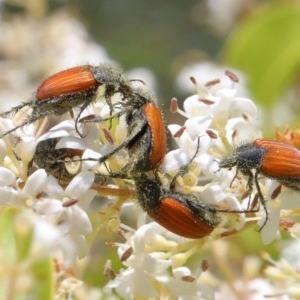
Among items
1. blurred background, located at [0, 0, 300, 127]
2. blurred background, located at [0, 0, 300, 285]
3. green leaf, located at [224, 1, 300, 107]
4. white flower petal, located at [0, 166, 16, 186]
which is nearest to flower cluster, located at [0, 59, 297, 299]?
white flower petal, located at [0, 166, 16, 186]

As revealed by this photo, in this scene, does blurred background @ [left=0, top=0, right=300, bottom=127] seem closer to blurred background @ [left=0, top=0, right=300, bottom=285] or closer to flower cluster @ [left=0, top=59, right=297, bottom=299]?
blurred background @ [left=0, top=0, right=300, bottom=285]

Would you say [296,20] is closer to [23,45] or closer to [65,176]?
[23,45]

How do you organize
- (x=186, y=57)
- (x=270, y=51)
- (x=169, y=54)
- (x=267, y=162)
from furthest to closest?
(x=169, y=54) → (x=186, y=57) → (x=270, y=51) → (x=267, y=162)

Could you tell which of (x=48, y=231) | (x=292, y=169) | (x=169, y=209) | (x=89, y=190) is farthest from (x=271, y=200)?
(x=48, y=231)

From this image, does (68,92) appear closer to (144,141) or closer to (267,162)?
(144,141)

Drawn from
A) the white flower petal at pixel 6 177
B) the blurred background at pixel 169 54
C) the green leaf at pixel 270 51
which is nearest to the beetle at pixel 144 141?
the white flower petal at pixel 6 177

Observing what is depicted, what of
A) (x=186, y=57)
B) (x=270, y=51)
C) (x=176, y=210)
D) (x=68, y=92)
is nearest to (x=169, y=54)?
(x=186, y=57)
